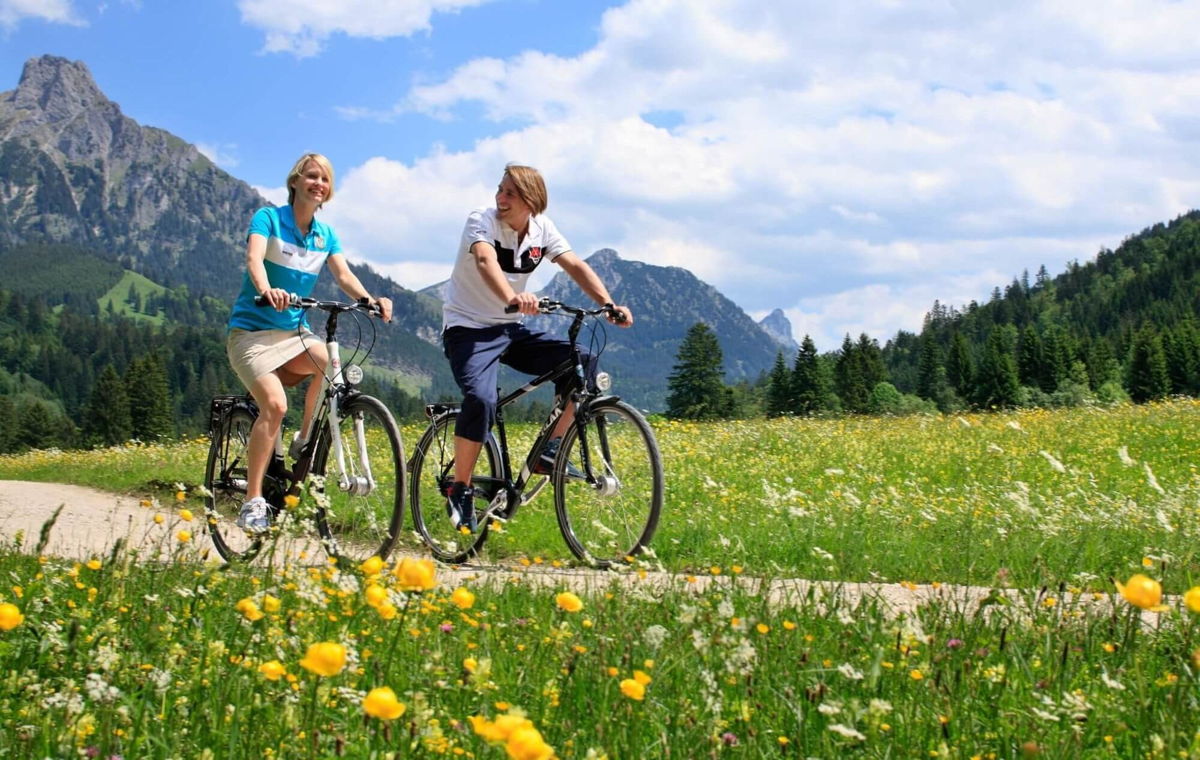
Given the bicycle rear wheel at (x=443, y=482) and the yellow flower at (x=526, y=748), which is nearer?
the yellow flower at (x=526, y=748)

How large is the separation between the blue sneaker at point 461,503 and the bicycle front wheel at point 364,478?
1.39 feet

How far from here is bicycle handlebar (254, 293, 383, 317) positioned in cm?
683

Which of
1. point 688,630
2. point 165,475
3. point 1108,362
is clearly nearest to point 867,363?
point 1108,362

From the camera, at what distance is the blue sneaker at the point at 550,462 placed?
7316 millimetres

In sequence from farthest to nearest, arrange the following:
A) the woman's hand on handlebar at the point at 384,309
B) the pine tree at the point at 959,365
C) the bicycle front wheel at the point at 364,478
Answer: the pine tree at the point at 959,365 < the woman's hand on handlebar at the point at 384,309 < the bicycle front wheel at the point at 364,478

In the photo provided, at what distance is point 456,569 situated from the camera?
6.64m

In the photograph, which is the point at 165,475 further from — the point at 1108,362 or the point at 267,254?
the point at 1108,362

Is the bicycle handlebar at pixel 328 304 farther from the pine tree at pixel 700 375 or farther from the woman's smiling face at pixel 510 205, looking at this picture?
the pine tree at pixel 700 375

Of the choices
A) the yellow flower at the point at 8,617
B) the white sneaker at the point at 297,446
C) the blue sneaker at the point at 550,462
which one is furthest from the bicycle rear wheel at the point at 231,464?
the yellow flower at the point at 8,617

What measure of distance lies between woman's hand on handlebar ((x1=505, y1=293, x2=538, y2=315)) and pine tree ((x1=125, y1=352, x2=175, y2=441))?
Result: 365 feet

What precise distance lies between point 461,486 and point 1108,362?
131073mm

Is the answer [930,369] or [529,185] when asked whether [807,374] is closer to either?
[930,369]

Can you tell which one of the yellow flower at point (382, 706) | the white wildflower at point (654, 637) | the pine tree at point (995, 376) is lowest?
the white wildflower at point (654, 637)

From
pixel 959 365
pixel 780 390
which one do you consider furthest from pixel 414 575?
pixel 959 365
